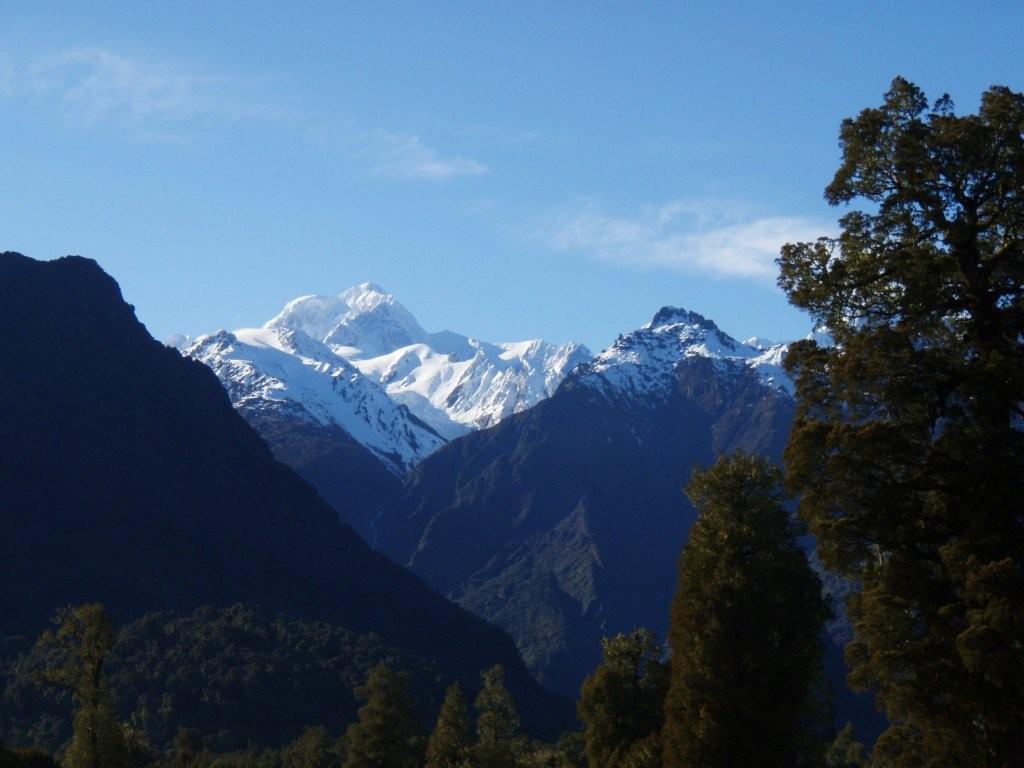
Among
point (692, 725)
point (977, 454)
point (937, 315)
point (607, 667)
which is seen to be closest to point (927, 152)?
point (937, 315)

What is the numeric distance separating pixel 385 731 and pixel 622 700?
3175cm

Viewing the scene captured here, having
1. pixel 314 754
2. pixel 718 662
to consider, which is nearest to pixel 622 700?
pixel 718 662

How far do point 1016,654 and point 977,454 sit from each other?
14.5 feet

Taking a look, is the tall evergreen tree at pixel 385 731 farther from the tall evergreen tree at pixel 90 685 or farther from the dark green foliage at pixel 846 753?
the dark green foliage at pixel 846 753

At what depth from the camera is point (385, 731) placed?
80125 millimetres

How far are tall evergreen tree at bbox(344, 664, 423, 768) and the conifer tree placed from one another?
1456 millimetres

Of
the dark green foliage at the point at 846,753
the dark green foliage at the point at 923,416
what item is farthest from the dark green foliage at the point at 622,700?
the dark green foliage at the point at 846,753

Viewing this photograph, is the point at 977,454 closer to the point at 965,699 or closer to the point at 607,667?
the point at 965,699

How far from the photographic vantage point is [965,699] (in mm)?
26484

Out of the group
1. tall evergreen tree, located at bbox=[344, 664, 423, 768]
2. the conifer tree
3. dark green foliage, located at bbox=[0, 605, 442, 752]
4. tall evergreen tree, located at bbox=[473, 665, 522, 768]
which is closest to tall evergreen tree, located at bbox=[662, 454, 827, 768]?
tall evergreen tree, located at bbox=[473, 665, 522, 768]

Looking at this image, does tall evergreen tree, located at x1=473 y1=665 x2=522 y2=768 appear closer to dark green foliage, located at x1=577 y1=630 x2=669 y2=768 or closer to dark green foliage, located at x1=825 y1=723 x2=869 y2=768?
dark green foliage, located at x1=577 y1=630 x2=669 y2=768

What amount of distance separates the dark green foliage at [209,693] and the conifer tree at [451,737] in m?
86.2

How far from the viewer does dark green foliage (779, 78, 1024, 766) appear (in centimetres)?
2681

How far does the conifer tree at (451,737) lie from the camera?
80625 millimetres
